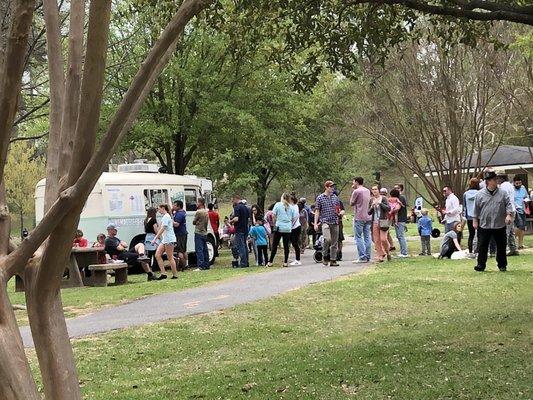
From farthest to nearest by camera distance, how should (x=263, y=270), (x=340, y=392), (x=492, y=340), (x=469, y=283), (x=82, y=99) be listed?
(x=263, y=270), (x=469, y=283), (x=492, y=340), (x=340, y=392), (x=82, y=99)

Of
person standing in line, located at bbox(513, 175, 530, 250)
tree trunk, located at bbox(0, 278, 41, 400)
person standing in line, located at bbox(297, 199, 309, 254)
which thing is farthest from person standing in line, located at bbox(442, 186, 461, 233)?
tree trunk, located at bbox(0, 278, 41, 400)

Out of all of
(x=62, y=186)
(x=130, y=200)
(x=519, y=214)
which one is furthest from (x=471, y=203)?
(x=62, y=186)

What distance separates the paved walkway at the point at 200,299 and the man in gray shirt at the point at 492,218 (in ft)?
9.48

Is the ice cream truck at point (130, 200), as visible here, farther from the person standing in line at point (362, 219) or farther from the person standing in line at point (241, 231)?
the person standing in line at point (362, 219)

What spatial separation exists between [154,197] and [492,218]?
10.7 m

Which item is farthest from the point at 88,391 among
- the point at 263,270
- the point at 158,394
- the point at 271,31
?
the point at 263,270

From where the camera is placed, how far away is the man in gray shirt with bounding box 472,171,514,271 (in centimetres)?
1359

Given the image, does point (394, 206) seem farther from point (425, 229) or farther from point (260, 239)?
point (260, 239)

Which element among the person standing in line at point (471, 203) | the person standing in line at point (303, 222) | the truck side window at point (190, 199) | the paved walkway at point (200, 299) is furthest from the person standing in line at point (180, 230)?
the person standing in line at point (471, 203)

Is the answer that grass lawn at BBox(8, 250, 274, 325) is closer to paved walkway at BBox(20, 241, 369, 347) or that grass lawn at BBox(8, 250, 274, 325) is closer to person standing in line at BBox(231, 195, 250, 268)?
paved walkway at BBox(20, 241, 369, 347)

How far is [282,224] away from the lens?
1842cm

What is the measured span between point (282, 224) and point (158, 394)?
1229 cm

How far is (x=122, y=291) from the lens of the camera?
49.0ft

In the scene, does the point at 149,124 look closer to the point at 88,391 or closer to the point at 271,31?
the point at 271,31
